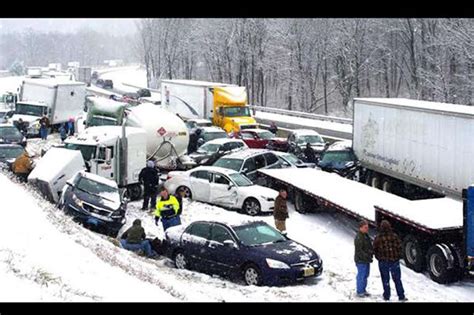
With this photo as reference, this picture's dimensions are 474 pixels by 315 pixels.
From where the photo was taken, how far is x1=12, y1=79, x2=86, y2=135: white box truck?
1471 inches

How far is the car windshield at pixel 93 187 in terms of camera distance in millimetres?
17406

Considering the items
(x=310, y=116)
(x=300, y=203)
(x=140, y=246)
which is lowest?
(x=140, y=246)

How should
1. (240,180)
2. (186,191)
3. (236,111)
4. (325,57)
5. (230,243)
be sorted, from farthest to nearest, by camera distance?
1. (325,57)
2. (236,111)
3. (186,191)
4. (240,180)
5. (230,243)

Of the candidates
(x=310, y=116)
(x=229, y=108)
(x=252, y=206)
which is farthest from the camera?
(x=310, y=116)

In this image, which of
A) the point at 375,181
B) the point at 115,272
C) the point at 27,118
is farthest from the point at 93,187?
the point at 27,118

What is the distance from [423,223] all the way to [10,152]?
54.7ft

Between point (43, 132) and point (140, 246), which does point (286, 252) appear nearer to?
point (140, 246)

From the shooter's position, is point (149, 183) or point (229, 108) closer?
point (149, 183)

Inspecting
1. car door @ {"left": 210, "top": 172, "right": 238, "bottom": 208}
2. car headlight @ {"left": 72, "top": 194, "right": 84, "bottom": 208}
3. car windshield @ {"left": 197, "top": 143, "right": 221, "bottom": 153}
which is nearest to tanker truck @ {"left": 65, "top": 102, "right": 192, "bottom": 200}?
car door @ {"left": 210, "top": 172, "right": 238, "bottom": 208}

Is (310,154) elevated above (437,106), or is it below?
below

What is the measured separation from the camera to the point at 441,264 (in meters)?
13.0

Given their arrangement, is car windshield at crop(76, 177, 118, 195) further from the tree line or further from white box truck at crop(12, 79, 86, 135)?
the tree line

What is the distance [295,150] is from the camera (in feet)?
99.9
